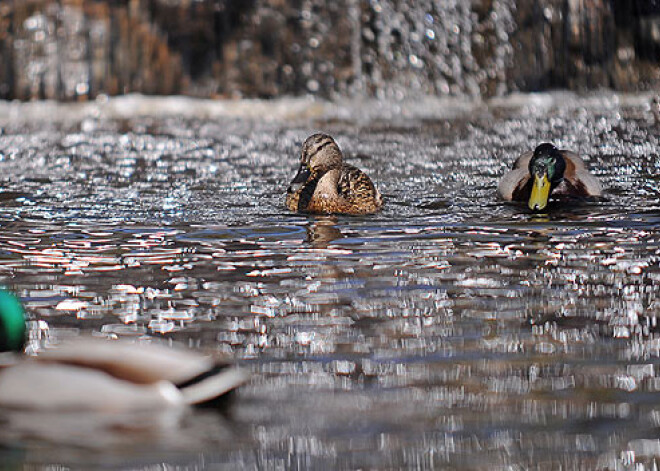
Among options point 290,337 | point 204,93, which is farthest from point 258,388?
point 204,93

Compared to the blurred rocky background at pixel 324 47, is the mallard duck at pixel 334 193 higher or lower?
lower

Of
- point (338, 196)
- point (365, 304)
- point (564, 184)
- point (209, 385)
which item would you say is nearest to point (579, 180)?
point (564, 184)

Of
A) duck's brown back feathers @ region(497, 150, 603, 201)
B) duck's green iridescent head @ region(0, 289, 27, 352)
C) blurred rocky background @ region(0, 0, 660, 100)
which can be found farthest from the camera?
blurred rocky background @ region(0, 0, 660, 100)

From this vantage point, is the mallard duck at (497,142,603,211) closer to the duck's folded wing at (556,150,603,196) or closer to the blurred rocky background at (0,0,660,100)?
the duck's folded wing at (556,150,603,196)

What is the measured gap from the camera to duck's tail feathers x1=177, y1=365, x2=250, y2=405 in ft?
17.7

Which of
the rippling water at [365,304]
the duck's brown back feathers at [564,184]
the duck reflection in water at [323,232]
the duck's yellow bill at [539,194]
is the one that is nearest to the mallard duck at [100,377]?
the rippling water at [365,304]

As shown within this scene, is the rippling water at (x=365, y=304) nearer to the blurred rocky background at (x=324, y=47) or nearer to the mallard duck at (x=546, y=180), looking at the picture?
the mallard duck at (x=546, y=180)

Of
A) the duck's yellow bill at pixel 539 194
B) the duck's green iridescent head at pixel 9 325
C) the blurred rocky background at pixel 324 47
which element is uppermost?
the blurred rocky background at pixel 324 47

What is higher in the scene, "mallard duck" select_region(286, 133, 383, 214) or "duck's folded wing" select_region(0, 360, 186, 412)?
"mallard duck" select_region(286, 133, 383, 214)

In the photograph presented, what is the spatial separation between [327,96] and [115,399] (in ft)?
61.1

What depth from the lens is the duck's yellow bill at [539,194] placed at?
11461mm

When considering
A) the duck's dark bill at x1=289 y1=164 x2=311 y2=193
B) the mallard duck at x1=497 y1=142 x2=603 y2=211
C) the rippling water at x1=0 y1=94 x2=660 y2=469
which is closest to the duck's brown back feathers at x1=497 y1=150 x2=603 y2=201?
the mallard duck at x1=497 y1=142 x2=603 y2=211

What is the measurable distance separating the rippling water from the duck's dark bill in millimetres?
308

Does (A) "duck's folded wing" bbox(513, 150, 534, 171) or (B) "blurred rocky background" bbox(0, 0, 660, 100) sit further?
(B) "blurred rocky background" bbox(0, 0, 660, 100)
